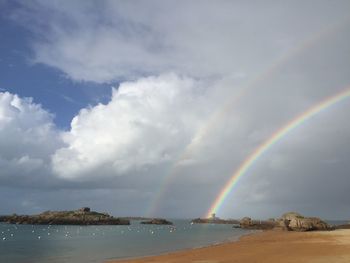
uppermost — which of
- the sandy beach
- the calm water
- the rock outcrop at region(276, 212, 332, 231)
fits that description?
the rock outcrop at region(276, 212, 332, 231)

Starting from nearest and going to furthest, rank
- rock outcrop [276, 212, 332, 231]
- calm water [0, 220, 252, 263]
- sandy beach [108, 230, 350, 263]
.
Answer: sandy beach [108, 230, 350, 263], calm water [0, 220, 252, 263], rock outcrop [276, 212, 332, 231]

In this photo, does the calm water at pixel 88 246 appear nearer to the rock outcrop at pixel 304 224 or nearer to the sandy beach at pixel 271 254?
the sandy beach at pixel 271 254

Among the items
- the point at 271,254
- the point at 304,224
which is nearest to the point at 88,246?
the point at 271,254

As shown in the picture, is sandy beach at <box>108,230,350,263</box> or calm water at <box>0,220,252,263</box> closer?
sandy beach at <box>108,230,350,263</box>

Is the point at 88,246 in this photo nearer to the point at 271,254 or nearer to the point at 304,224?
the point at 271,254

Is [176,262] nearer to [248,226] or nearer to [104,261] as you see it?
[104,261]

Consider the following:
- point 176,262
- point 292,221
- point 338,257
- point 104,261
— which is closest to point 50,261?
point 104,261

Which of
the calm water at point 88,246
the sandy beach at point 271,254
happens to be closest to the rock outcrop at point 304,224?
the calm water at point 88,246

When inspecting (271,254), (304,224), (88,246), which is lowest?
(271,254)

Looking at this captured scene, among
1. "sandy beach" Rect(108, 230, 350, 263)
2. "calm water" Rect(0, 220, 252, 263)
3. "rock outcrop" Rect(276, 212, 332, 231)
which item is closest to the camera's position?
"sandy beach" Rect(108, 230, 350, 263)

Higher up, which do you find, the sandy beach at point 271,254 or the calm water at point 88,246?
the calm water at point 88,246

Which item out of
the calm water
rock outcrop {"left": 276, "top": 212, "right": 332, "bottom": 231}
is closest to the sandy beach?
the calm water

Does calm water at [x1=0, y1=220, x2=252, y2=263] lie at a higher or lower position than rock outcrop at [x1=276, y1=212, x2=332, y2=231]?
lower

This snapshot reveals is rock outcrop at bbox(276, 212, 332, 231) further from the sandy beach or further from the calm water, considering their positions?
the sandy beach
